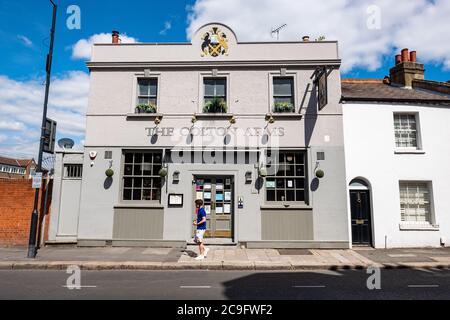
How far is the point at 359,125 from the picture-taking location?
12398 millimetres

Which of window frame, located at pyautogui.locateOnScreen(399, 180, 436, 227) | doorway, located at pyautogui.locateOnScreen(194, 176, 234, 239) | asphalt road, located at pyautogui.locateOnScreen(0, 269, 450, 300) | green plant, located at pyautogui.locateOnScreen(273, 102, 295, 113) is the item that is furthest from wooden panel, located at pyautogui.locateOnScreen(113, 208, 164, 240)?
window frame, located at pyautogui.locateOnScreen(399, 180, 436, 227)

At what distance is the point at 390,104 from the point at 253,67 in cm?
581

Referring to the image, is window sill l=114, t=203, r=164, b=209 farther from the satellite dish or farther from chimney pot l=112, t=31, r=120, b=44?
chimney pot l=112, t=31, r=120, b=44

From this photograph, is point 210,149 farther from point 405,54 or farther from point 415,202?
point 405,54

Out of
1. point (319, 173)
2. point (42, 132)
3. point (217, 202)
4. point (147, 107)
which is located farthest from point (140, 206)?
point (319, 173)

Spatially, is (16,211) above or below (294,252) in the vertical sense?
above

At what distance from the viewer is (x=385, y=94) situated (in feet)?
43.7

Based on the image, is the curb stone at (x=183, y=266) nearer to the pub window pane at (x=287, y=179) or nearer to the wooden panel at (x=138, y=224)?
the wooden panel at (x=138, y=224)

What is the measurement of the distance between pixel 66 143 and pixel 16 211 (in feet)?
10.3

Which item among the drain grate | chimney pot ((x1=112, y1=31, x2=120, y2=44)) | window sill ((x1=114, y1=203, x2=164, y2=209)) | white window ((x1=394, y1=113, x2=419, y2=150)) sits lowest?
the drain grate

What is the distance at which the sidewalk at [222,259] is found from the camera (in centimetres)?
892

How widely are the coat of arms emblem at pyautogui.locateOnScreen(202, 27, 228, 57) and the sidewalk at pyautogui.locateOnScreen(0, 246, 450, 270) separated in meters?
7.79

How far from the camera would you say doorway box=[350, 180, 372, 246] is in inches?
473
